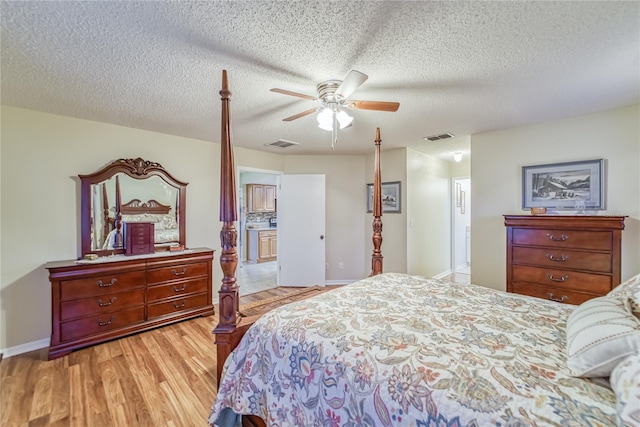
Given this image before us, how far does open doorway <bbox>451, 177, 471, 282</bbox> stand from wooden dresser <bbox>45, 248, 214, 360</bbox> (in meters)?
4.69

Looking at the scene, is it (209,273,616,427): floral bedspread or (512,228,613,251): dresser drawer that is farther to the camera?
(512,228,613,251): dresser drawer

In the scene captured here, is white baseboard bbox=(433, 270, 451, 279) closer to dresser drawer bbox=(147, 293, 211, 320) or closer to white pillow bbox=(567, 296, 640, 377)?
dresser drawer bbox=(147, 293, 211, 320)

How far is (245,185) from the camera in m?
7.15

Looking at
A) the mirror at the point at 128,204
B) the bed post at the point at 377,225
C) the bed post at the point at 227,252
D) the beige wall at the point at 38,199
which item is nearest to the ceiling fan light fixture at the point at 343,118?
the bed post at the point at 377,225

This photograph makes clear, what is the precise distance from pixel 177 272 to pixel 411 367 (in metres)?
2.99

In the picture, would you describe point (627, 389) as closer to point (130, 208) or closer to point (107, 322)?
point (107, 322)

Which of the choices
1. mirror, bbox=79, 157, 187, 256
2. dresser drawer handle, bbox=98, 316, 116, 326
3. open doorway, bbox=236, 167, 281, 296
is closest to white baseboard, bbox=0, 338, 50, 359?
dresser drawer handle, bbox=98, 316, 116, 326

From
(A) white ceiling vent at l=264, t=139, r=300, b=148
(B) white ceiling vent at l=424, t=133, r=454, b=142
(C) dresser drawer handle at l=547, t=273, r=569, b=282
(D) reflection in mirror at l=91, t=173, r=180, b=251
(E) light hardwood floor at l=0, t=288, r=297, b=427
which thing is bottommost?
(E) light hardwood floor at l=0, t=288, r=297, b=427

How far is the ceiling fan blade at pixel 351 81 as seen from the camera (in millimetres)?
1605

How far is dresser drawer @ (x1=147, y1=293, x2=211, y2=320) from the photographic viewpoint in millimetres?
3021

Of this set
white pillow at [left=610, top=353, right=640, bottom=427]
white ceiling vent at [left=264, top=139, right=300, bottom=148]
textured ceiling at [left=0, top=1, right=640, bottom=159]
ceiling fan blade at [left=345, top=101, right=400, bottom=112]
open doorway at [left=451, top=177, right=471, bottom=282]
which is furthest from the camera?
open doorway at [left=451, top=177, right=471, bottom=282]

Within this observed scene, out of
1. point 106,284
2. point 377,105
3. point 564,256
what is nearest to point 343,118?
point 377,105

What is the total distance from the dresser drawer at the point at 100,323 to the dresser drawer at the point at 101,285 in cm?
23

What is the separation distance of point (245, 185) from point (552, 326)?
6716 millimetres
